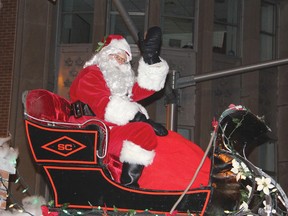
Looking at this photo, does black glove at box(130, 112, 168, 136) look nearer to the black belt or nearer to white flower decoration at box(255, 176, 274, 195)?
the black belt

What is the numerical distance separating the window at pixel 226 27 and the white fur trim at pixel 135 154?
10221mm

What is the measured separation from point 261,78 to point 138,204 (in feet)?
37.3

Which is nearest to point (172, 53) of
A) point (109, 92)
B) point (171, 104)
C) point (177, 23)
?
point (177, 23)

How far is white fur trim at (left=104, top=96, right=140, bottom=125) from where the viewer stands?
507 cm

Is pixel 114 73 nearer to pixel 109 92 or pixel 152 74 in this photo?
pixel 109 92

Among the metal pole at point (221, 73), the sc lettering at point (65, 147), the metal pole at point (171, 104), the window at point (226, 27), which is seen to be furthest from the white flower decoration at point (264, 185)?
the window at point (226, 27)

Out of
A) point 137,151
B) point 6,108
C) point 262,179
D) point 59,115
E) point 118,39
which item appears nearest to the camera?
point 262,179

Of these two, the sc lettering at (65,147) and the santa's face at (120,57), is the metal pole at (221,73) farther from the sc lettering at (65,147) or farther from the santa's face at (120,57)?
the sc lettering at (65,147)

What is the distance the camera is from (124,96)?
18.2 ft

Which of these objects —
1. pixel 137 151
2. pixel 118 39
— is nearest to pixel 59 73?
pixel 118 39

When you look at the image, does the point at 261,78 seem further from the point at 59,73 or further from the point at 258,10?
the point at 59,73

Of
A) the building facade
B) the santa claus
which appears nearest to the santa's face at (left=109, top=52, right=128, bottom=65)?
the santa claus

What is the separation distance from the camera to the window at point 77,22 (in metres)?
14.3

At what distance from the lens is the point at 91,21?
1441cm
